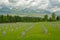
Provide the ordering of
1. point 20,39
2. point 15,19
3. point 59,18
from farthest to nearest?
point 59,18 < point 15,19 < point 20,39

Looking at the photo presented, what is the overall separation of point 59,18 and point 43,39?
15453cm

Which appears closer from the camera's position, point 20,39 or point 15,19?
point 20,39

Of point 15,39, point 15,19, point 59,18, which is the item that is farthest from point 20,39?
point 59,18

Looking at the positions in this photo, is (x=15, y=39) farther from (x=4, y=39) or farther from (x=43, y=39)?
(x=43, y=39)

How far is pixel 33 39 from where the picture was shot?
891 inches

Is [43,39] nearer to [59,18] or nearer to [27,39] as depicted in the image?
[27,39]

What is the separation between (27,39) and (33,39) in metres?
0.74

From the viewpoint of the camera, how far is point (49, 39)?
22.7 m

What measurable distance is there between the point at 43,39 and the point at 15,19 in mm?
128194

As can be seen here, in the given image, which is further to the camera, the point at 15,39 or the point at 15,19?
the point at 15,19

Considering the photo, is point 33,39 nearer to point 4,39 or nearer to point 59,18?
point 4,39

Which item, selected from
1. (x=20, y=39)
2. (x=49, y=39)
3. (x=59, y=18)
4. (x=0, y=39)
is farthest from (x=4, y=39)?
(x=59, y=18)

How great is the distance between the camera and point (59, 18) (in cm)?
17525

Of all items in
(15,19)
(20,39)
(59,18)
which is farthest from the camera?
(59,18)
